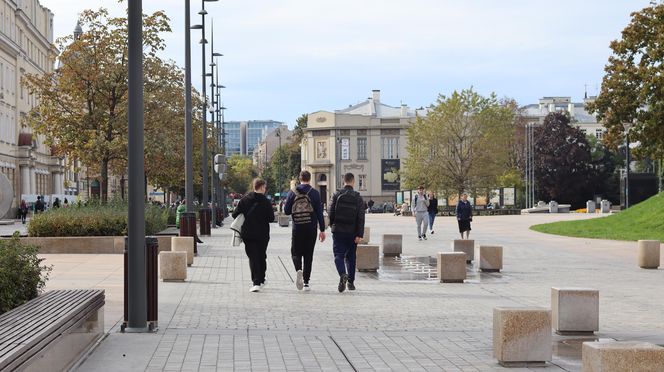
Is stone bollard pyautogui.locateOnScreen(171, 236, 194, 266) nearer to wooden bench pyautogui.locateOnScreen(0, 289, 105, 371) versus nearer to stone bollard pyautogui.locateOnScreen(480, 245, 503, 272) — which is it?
stone bollard pyautogui.locateOnScreen(480, 245, 503, 272)

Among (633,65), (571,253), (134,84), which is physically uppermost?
(633,65)

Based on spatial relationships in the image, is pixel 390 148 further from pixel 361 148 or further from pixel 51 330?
pixel 51 330

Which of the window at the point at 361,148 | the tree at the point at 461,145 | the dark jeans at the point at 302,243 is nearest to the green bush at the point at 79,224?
the dark jeans at the point at 302,243

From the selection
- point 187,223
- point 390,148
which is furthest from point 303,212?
point 390,148

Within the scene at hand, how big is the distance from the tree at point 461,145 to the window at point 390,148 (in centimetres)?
4750

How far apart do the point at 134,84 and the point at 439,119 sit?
73.3 m

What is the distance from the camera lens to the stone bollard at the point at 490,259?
65.7 ft

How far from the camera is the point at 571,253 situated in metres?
27.1

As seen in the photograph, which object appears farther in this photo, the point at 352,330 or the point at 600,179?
the point at 600,179

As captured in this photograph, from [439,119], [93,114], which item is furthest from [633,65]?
[439,119]

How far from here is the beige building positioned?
427 ft

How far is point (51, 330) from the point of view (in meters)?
7.34

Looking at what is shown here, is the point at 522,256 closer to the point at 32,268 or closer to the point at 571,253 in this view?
the point at 571,253

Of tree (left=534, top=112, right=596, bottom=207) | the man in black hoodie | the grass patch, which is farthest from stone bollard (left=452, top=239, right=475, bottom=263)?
tree (left=534, top=112, right=596, bottom=207)
